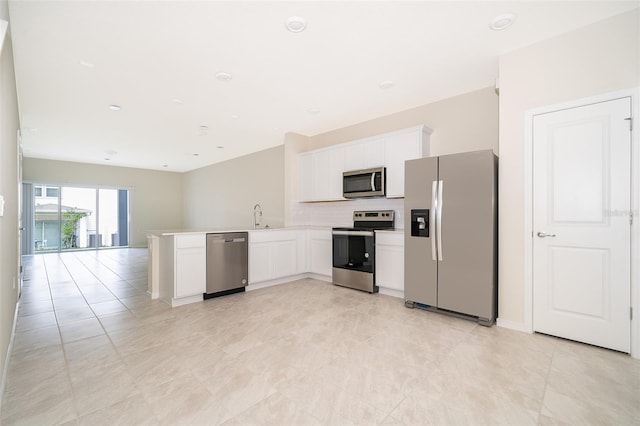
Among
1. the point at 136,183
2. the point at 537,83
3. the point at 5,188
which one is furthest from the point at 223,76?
the point at 136,183

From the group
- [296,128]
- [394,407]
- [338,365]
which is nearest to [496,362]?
[394,407]

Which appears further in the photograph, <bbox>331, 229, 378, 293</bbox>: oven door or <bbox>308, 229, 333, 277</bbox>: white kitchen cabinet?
<bbox>308, 229, 333, 277</bbox>: white kitchen cabinet

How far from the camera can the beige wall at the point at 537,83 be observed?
242 centimetres

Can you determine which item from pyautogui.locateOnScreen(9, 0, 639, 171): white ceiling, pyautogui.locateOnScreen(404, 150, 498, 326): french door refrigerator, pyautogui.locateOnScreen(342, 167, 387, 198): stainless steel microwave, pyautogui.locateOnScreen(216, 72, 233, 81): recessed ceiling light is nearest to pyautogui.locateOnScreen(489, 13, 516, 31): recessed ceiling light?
pyautogui.locateOnScreen(9, 0, 639, 171): white ceiling

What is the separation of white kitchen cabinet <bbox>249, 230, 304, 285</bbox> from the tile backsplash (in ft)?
2.59

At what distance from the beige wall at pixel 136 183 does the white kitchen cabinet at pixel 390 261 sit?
910 centimetres

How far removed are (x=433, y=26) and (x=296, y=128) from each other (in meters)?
3.33

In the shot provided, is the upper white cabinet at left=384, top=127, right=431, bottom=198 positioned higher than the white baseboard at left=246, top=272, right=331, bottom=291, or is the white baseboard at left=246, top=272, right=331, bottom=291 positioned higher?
the upper white cabinet at left=384, top=127, right=431, bottom=198

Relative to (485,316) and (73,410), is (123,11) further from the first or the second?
(485,316)

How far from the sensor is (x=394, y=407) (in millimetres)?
1705

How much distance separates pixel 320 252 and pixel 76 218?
29.4 feet

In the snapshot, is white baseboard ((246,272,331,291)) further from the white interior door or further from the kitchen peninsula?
the white interior door

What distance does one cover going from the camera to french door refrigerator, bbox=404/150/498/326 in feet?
9.74

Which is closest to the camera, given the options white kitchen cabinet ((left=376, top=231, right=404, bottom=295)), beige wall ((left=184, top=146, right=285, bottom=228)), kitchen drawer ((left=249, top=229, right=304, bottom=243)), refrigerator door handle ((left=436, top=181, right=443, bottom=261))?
refrigerator door handle ((left=436, top=181, right=443, bottom=261))
